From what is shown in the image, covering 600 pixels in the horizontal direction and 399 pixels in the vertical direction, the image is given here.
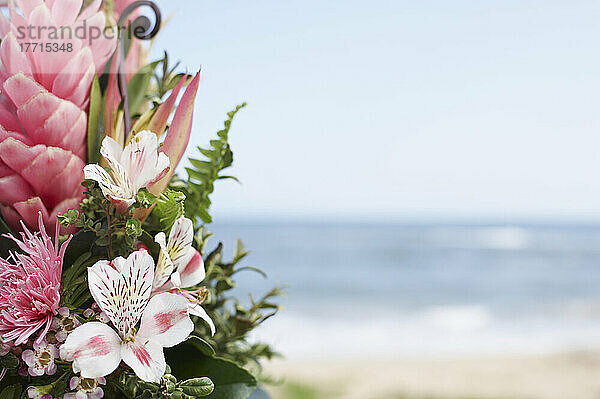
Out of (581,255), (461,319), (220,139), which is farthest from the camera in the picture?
(581,255)

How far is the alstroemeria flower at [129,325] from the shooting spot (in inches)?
11.2

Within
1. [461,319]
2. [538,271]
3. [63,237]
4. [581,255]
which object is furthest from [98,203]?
[581,255]

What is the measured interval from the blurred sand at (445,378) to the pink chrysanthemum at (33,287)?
3.31 metres

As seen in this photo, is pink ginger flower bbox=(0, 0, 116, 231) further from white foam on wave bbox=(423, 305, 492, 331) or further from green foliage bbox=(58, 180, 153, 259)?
white foam on wave bbox=(423, 305, 492, 331)

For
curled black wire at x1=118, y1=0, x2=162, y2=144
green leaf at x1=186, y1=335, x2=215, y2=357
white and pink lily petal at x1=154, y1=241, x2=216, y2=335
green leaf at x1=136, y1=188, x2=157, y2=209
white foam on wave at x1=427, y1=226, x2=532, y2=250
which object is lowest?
green leaf at x1=186, y1=335, x2=215, y2=357

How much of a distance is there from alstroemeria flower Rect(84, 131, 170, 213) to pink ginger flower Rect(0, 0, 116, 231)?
42 mm

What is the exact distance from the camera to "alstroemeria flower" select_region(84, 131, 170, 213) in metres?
0.32

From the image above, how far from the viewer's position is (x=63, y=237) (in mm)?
323

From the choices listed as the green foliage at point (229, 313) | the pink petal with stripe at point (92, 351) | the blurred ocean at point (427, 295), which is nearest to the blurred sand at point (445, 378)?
the blurred ocean at point (427, 295)

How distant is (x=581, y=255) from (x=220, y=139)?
46.3 feet

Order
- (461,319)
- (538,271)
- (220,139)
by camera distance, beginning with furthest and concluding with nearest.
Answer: (538,271), (461,319), (220,139)

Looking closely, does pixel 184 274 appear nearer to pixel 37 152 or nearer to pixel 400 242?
pixel 37 152

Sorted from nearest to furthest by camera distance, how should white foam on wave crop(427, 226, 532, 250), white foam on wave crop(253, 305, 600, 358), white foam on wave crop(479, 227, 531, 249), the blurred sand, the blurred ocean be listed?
the blurred sand < white foam on wave crop(253, 305, 600, 358) < the blurred ocean < white foam on wave crop(427, 226, 532, 250) < white foam on wave crop(479, 227, 531, 249)

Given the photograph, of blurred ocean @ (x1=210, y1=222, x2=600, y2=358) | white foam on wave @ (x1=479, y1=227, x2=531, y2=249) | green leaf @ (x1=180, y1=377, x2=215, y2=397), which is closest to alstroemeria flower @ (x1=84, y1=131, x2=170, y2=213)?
green leaf @ (x1=180, y1=377, x2=215, y2=397)
